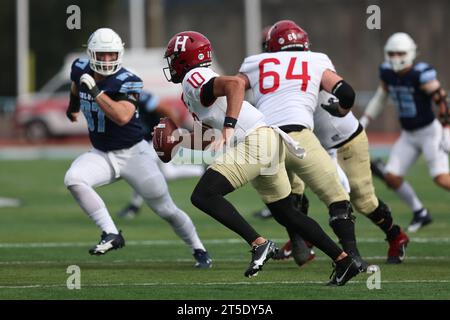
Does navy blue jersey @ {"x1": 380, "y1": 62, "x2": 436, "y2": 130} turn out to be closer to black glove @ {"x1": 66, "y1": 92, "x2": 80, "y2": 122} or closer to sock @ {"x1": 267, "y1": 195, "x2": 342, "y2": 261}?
black glove @ {"x1": 66, "y1": 92, "x2": 80, "y2": 122}

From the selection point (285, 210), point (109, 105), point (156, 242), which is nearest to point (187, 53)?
point (109, 105)

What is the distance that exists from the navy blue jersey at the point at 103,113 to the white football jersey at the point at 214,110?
1271 millimetres

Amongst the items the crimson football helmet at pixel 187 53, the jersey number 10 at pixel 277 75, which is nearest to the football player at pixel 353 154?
the jersey number 10 at pixel 277 75

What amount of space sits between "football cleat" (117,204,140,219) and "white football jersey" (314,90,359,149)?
5491mm

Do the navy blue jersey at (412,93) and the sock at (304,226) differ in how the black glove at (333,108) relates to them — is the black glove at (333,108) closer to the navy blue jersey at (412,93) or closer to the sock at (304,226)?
the sock at (304,226)

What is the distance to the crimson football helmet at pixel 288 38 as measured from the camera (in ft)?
28.0

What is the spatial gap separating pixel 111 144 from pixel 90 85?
645 mm

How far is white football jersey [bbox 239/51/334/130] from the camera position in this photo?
820 centimetres

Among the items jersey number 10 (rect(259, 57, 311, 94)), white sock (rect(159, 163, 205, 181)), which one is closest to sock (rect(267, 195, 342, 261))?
jersey number 10 (rect(259, 57, 311, 94))

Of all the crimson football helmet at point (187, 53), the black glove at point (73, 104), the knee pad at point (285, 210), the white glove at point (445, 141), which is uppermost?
the crimson football helmet at point (187, 53)

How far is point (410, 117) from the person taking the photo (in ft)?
39.5

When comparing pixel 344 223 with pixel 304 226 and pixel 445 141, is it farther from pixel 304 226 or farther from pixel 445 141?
pixel 445 141

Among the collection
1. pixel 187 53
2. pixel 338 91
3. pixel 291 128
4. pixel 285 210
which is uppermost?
pixel 187 53

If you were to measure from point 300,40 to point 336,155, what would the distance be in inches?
48.2
